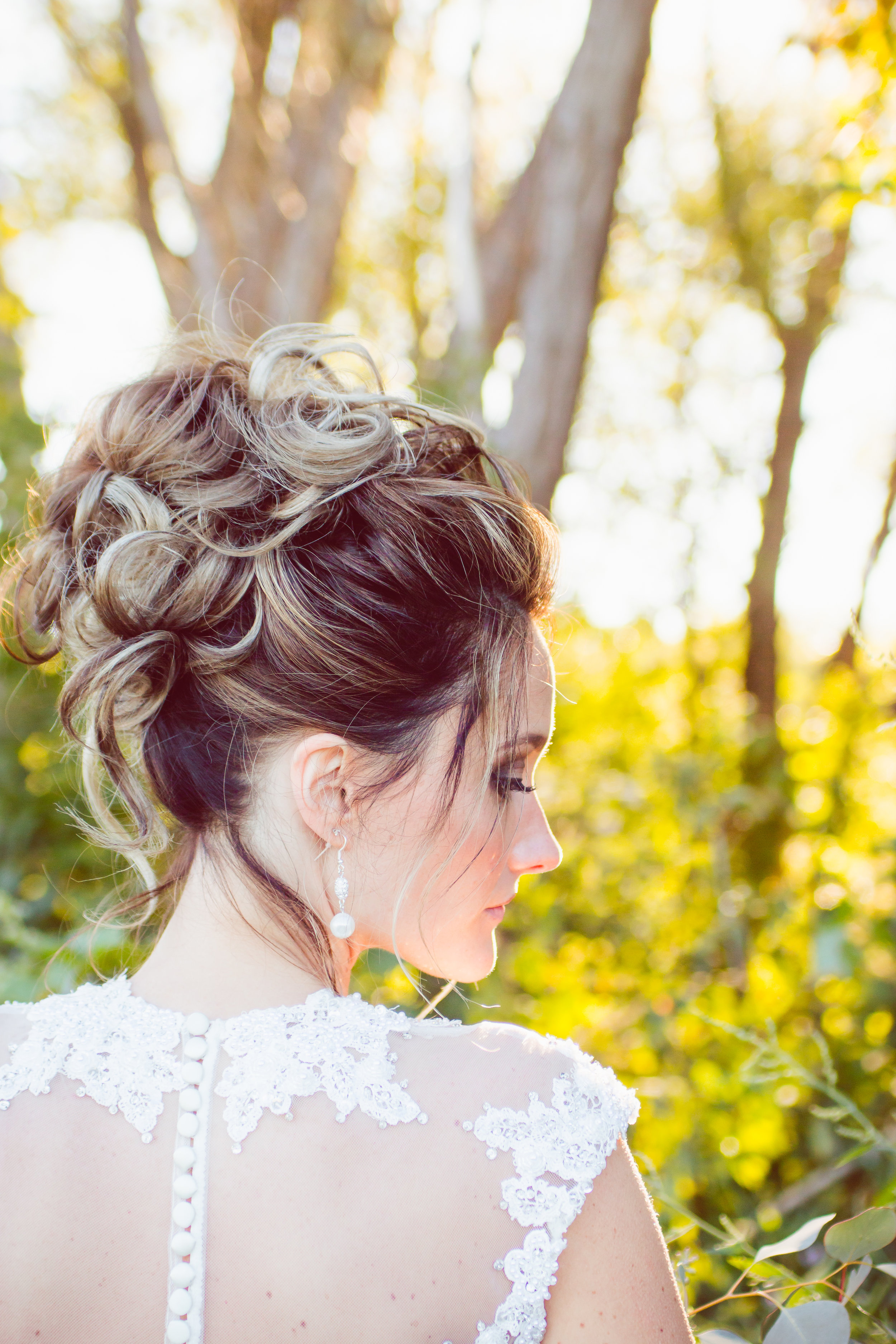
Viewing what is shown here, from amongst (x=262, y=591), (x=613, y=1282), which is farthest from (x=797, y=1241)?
(x=262, y=591)

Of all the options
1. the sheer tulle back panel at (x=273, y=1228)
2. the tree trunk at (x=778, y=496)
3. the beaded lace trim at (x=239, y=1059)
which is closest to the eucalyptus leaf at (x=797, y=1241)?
Result: the sheer tulle back panel at (x=273, y=1228)

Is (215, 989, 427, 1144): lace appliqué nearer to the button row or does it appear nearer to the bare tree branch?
the button row

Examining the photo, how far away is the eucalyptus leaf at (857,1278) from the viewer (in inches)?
36.9

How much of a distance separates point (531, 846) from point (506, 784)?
0.09 meters

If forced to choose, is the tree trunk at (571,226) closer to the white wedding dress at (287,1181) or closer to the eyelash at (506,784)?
the eyelash at (506,784)

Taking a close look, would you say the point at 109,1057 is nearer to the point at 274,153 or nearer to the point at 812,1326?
the point at 812,1326

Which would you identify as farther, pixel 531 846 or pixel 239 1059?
pixel 531 846

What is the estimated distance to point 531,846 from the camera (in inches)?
46.7

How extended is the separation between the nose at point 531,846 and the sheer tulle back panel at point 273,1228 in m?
0.34

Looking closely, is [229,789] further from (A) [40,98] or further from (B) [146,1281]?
(A) [40,98]

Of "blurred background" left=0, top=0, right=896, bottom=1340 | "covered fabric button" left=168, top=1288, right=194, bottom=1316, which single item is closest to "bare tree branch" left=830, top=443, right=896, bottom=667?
"blurred background" left=0, top=0, right=896, bottom=1340

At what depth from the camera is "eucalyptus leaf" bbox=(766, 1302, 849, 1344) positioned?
882mm

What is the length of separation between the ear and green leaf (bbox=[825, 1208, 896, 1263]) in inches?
27.3

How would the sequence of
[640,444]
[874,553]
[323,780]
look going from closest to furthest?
[323,780], [874,553], [640,444]
